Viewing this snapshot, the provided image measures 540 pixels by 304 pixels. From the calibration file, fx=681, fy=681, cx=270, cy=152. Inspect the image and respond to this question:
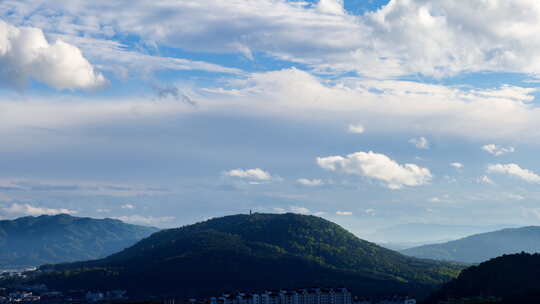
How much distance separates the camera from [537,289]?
195125mm

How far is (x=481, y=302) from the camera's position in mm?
198250

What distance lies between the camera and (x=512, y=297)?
19425cm

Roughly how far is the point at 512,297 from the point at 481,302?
29.2 ft

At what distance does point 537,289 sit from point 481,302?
16027mm

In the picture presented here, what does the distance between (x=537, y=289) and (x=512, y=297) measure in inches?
308
